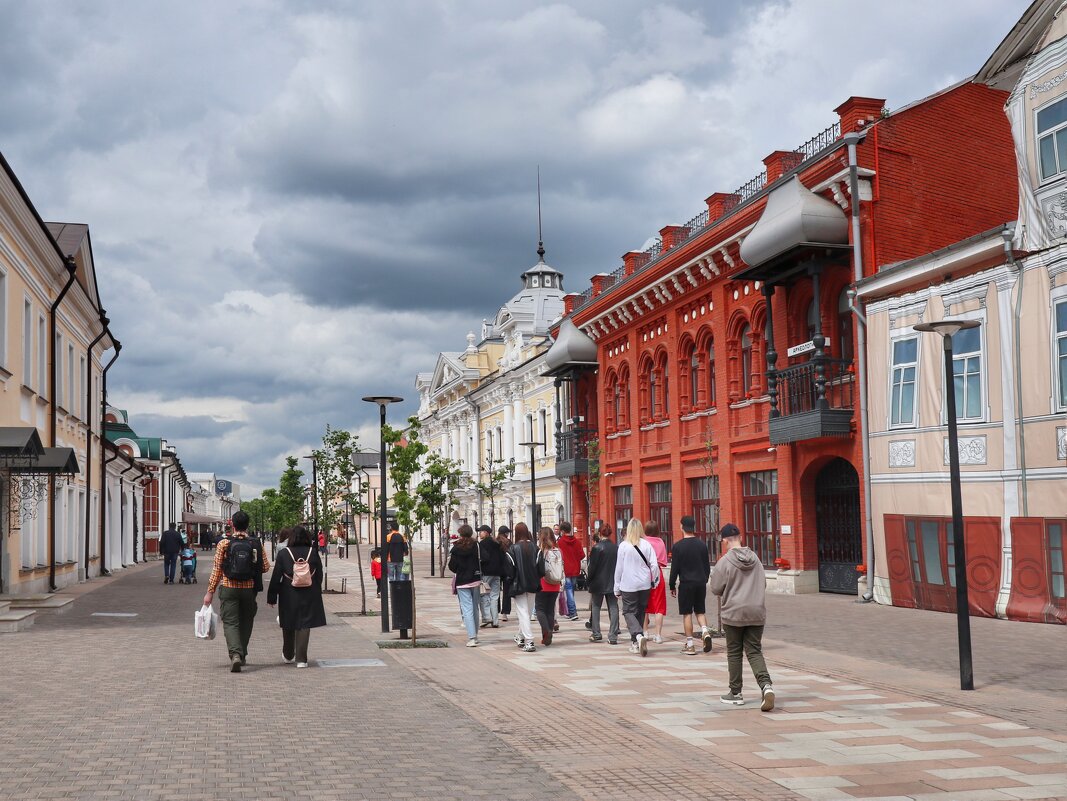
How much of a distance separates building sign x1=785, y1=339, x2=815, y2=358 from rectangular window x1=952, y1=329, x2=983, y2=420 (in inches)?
177

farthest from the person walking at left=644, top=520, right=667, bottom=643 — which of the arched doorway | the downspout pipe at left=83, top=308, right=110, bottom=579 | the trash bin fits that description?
the downspout pipe at left=83, top=308, right=110, bottom=579

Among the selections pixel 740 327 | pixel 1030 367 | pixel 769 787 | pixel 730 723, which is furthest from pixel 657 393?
pixel 769 787

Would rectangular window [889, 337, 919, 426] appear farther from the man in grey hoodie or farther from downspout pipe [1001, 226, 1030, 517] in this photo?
the man in grey hoodie

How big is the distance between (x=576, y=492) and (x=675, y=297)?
1191 cm

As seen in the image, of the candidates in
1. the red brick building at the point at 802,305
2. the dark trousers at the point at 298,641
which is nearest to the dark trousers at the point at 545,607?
the dark trousers at the point at 298,641

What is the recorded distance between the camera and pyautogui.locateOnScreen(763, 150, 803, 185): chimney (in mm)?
25109

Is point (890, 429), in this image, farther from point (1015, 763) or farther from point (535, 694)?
point (1015, 763)

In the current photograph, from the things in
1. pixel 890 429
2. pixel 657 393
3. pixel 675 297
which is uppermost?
pixel 675 297

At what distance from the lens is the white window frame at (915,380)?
1986cm

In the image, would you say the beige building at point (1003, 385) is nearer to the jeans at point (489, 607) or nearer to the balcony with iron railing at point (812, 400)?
the balcony with iron railing at point (812, 400)

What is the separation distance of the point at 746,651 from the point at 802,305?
16.2 meters

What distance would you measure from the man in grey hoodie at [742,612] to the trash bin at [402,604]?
7090 millimetres

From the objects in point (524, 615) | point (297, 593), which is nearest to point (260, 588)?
point (297, 593)

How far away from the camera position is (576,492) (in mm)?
41250
